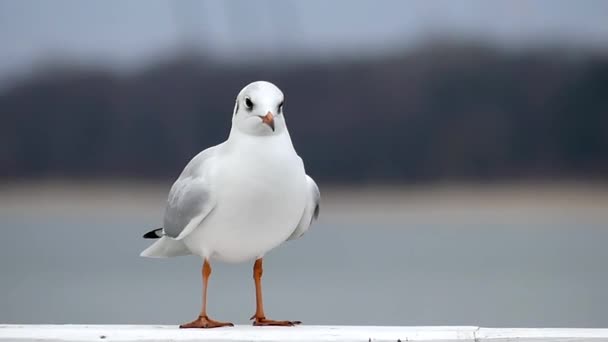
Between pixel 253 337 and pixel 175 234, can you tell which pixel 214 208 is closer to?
pixel 175 234

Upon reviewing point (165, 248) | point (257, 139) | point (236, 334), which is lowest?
point (236, 334)

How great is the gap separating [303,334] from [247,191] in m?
0.27

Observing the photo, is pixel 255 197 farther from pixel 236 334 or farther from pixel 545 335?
pixel 545 335

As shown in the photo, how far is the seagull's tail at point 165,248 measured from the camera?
194cm

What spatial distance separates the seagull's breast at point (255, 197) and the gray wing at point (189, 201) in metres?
0.02

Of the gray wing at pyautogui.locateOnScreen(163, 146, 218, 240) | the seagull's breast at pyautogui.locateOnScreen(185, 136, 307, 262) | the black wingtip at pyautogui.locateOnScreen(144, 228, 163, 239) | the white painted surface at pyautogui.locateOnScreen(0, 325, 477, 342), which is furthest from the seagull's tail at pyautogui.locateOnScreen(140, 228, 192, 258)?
the white painted surface at pyautogui.locateOnScreen(0, 325, 477, 342)

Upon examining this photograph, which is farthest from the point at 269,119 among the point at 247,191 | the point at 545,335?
the point at 545,335

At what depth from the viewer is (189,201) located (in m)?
1.73

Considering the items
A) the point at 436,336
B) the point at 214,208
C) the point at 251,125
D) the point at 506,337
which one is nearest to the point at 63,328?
the point at 214,208

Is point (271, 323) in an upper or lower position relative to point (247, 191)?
lower

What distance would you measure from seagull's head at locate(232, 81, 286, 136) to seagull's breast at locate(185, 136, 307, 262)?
0.03 metres

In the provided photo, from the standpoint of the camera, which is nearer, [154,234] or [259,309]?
[259,309]

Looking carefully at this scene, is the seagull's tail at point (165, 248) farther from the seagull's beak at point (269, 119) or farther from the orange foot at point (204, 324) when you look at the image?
the seagull's beak at point (269, 119)

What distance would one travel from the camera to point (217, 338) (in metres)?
1.52
